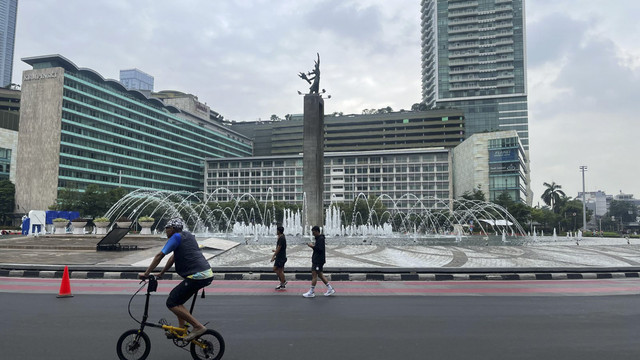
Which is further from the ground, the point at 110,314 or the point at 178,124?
the point at 178,124

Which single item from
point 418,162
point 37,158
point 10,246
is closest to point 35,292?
point 10,246

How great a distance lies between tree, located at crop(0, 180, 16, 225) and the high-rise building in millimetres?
125744

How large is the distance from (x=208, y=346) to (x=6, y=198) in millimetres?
97353

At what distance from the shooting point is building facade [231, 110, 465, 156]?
140m

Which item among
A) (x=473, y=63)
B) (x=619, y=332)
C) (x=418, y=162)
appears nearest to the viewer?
(x=619, y=332)

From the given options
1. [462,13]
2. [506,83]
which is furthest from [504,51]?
[462,13]

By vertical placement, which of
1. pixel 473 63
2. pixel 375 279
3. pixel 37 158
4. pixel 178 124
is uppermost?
pixel 473 63

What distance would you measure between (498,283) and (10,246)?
90.0 ft

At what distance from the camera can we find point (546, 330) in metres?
7.95

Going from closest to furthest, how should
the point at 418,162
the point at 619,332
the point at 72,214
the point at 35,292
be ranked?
the point at 619,332 → the point at 35,292 → the point at 72,214 → the point at 418,162

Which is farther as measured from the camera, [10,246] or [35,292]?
[10,246]

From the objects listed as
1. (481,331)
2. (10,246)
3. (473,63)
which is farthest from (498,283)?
(473,63)

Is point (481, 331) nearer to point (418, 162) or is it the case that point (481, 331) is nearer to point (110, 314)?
point (110, 314)

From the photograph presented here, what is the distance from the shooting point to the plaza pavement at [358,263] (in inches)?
642
